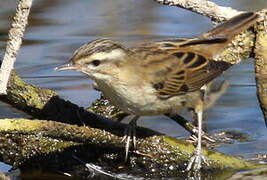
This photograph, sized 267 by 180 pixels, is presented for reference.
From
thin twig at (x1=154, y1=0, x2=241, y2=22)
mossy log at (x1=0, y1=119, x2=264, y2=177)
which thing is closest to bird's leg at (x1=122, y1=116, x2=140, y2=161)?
mossy log at (x1=0, y1=119, x2=264, y2=177)

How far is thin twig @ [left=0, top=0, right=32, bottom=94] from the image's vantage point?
280 inches

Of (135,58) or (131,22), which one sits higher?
(131,22)

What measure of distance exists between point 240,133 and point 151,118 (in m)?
0.99

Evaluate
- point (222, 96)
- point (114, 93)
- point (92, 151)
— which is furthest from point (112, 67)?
point (222, 96)

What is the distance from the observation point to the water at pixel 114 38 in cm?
917

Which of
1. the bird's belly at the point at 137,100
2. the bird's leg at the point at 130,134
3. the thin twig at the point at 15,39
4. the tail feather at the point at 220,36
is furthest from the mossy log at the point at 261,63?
the thin twig at the point at 15,39

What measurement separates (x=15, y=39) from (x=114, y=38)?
4570 millimetres

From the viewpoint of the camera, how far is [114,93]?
7.42 m

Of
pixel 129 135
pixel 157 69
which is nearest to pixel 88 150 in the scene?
pixel 129 135

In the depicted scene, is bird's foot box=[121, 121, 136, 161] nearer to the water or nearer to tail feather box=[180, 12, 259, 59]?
tail feather box=[180, 12, 259, 59]

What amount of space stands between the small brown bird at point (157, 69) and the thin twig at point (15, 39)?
0.40 meters

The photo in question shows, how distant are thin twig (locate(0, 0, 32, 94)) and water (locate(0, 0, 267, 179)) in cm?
132

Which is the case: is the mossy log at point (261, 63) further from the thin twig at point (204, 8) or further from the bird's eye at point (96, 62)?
the bird's eye at point (96, 62)

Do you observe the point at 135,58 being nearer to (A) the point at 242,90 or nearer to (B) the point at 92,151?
(B) the point at 92,151
